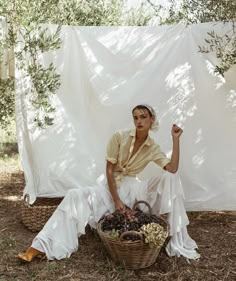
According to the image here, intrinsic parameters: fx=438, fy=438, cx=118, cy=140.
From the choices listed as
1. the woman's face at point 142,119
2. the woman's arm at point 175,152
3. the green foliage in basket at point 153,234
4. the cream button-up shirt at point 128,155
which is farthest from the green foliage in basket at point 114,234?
the woman's face at point 142,119

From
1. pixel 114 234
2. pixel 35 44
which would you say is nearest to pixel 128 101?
pixel 35 44

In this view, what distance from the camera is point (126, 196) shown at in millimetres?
3818

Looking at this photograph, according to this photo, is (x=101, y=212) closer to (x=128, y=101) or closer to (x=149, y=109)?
(x=149, y=109)

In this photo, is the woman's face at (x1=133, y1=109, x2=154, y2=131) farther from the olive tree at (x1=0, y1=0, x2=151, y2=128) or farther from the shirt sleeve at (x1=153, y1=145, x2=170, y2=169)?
the olive tree at (x1=0, y1=0, x2=151, y2=128)

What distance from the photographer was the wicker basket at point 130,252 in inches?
128

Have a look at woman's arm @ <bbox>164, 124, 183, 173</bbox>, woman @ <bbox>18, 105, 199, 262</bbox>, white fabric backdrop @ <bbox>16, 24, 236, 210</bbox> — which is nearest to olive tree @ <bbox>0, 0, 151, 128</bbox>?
white fabric backdrop @ <bbox>16, 24, 236, 210</bbox>

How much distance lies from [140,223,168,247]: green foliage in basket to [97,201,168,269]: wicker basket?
53 millimetres

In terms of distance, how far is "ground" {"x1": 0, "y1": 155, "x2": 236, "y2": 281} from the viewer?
3.33 meters

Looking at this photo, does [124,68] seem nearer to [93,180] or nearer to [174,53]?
[174,53]

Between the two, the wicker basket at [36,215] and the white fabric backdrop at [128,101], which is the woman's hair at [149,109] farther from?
the wicker basket at [36,215]

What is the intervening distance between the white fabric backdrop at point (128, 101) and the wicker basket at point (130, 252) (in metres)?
1.10

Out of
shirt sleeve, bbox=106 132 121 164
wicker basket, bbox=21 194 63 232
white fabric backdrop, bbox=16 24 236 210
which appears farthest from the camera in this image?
white fabric backdrop, bbox=16 24 236 210

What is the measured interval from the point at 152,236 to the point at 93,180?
1394mm

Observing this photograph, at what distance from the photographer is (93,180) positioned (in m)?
4.46
